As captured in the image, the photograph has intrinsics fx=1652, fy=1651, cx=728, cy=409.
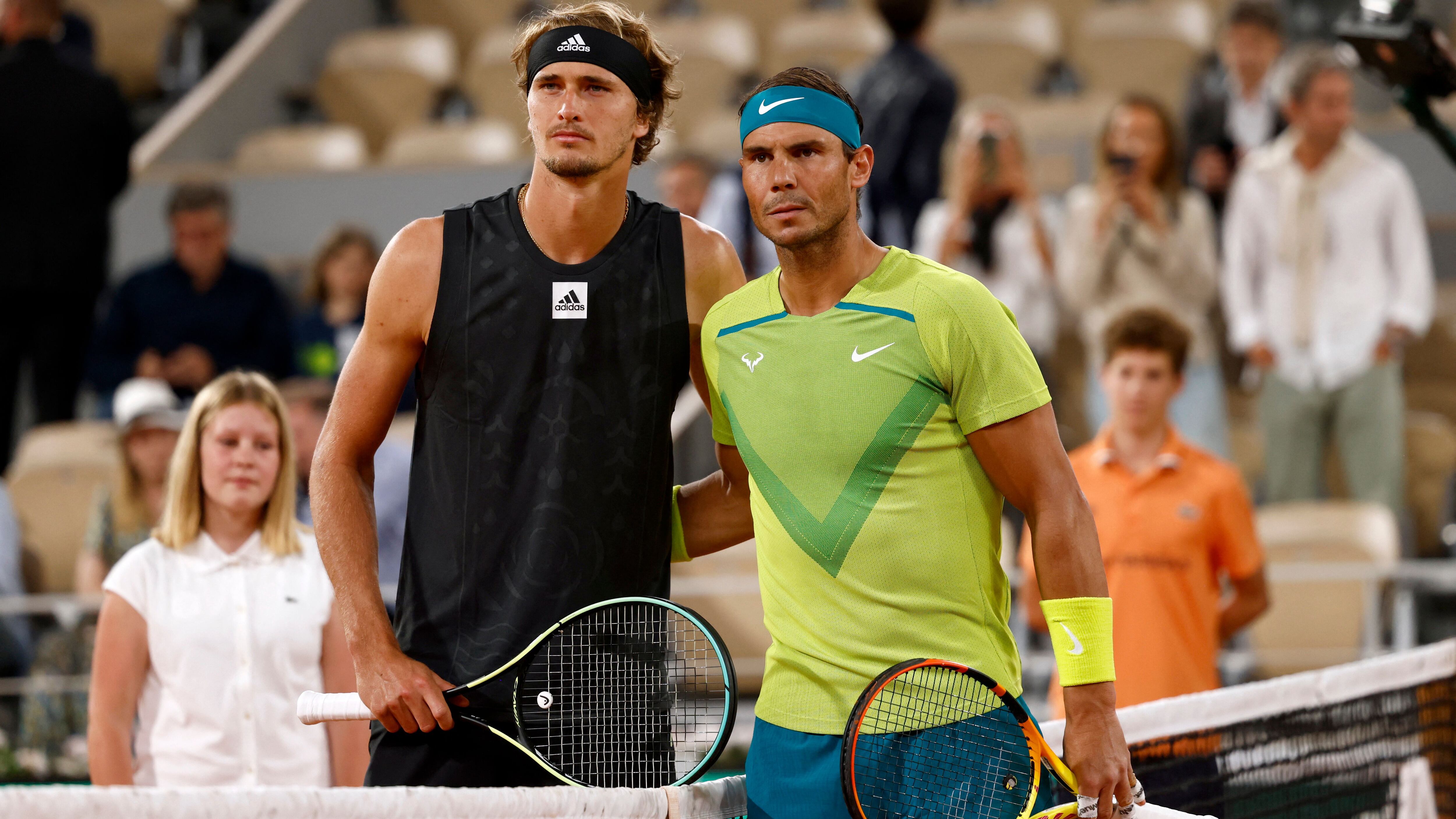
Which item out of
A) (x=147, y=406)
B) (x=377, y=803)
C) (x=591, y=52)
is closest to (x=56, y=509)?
A: (x=147, y=406)

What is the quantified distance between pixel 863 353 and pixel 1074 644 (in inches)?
22.4

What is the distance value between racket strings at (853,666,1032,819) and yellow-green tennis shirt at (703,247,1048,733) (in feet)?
0.21

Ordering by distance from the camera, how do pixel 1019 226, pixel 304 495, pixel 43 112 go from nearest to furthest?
pixel 304 495 → pixel 1019 226 → pixel 43 112

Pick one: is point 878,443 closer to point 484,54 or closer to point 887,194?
point 887,194

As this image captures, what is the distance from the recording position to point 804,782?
104 inches

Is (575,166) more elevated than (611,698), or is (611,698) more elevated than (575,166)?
(575,166)

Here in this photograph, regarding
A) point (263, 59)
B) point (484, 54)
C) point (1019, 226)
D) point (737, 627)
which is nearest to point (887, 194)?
point (1019, 226)

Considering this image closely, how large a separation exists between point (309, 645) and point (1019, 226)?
418 centimetres

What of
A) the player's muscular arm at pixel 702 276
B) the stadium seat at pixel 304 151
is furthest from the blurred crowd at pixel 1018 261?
the player's muscular arm at pixel 702 276

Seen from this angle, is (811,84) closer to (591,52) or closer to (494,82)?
(591,52)

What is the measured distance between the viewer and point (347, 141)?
10656mm

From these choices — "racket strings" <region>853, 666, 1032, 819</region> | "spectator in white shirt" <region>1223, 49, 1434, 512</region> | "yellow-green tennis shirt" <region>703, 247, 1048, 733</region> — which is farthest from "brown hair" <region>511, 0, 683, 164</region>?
"spectator in white shirt" <region>1223, 49, 1434, 512</region>

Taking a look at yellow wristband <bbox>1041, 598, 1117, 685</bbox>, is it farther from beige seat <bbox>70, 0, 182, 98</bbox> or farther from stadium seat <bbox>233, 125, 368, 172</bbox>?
beige seat <bbox>70, 0, 182, 98</bbox>

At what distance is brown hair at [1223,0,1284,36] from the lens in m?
8.00
